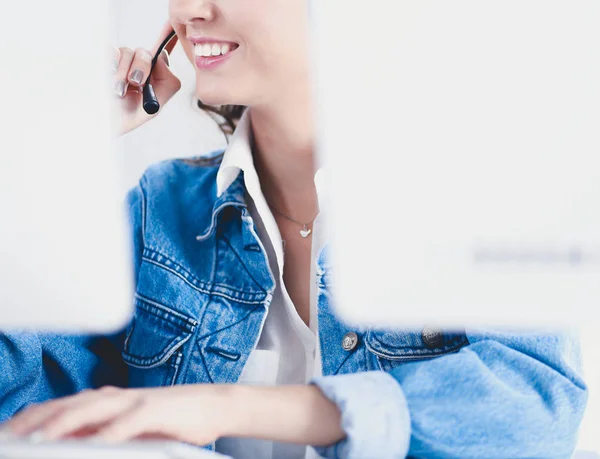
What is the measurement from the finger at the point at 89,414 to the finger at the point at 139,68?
58cm

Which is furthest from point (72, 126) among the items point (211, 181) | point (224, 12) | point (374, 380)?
point (211, 181)

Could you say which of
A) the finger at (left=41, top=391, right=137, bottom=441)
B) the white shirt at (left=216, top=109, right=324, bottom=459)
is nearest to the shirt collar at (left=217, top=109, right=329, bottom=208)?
the white shirt at (left=216, top=109, right=324, bottom=459)

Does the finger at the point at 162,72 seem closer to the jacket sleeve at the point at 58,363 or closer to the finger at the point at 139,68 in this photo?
the finger at the point at 139,68

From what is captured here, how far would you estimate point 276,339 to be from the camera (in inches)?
35.8

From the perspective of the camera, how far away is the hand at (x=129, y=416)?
1.55ft

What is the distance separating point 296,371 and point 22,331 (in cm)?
32

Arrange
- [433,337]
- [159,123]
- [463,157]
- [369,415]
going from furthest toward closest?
[159,123] → [433,337] → [369,415] → [463,157]

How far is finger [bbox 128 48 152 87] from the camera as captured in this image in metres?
0.99

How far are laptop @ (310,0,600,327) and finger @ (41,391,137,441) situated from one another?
0.18m

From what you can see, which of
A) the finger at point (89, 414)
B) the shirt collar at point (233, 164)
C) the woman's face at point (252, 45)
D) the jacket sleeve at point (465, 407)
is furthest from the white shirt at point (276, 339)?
the finger at point (89, 414)

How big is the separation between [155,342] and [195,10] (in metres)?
0.40

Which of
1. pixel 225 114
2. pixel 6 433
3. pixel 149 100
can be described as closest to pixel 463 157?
pixel 6 433

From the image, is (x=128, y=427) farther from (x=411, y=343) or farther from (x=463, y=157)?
(x=411, y=343)

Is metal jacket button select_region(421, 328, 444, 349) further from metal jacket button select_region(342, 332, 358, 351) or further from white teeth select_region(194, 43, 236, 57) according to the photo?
white teeth select_region(194, 43, 236, 57)
